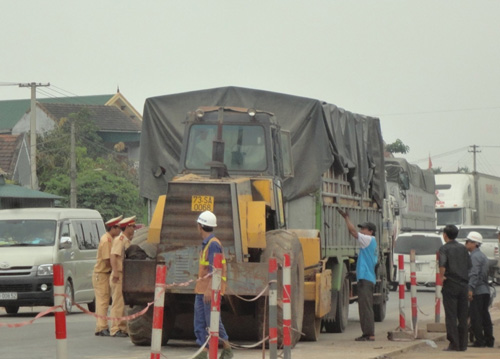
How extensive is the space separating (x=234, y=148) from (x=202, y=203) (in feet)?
5.69

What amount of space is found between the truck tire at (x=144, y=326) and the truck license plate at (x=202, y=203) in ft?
5.01

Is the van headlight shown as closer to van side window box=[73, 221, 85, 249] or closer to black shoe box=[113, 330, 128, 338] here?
van side window box=[73, 221, 85, 249]

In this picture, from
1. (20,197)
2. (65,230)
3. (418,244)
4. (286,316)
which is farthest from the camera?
(20,197)

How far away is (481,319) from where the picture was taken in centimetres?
1891

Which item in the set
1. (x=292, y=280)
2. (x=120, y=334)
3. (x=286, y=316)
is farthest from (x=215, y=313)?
(x=120, y=334)

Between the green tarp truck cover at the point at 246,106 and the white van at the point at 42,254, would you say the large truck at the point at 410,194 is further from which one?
the green tarp truck cover at the point at 246,106

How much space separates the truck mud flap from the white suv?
21.1 meters

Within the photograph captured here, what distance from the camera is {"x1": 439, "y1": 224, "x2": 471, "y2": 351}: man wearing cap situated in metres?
17.9

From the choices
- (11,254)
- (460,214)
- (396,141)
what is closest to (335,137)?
(11,254)

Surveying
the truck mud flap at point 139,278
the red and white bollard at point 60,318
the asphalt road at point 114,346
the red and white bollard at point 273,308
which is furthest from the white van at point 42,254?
the red and white bollard at point 60,318

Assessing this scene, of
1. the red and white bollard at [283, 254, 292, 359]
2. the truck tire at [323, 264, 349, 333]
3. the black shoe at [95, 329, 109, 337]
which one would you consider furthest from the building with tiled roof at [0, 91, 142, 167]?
the red and white bollard at [283, 254, 292, 359]

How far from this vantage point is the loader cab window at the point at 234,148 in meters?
17.7

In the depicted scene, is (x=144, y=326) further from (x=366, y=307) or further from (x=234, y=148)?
(x=366, y=307)

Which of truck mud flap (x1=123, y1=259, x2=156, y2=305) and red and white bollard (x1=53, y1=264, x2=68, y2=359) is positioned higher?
truck mud flap (x1=123, y1=259, x2=156, y2=305)
